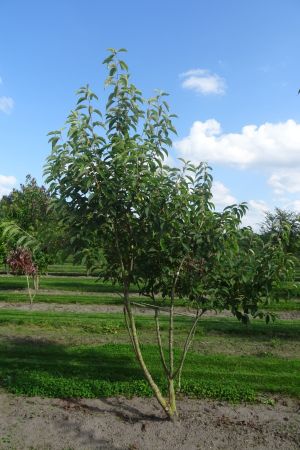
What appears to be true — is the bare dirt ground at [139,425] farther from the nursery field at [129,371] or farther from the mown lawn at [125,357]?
the mown lawn at [125,357]

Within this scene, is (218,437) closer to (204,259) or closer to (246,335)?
(204,259)

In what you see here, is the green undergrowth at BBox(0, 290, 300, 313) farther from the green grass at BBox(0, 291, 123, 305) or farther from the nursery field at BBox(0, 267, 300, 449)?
the nursery field at BBox(0, 267, 300, 449)

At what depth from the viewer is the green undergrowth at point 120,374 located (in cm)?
636

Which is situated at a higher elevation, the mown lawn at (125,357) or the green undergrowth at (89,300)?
the green undergrowth at (89,300)

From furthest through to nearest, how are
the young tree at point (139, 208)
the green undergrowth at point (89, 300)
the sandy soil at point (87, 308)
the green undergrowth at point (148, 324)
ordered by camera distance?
1. the green undergrowth at point (89, 300)
2. the sandy soil at point (87, 308)
3. the green undergrowth at point (148, 324)
4. the young tree at point (139, 208)

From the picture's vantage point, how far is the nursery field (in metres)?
5.70

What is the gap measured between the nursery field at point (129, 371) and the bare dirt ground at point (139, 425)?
2cm

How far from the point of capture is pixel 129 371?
709 cm

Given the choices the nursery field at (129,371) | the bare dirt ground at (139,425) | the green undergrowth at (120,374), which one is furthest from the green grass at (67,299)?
the bare dirt ground at (139,425)

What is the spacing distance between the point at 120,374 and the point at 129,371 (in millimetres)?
177

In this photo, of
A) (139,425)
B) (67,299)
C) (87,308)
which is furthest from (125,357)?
(67,299)

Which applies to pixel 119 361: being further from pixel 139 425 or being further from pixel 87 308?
pixel 87 308

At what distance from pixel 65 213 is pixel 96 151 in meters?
0.75

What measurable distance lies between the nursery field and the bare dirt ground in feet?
0.07
